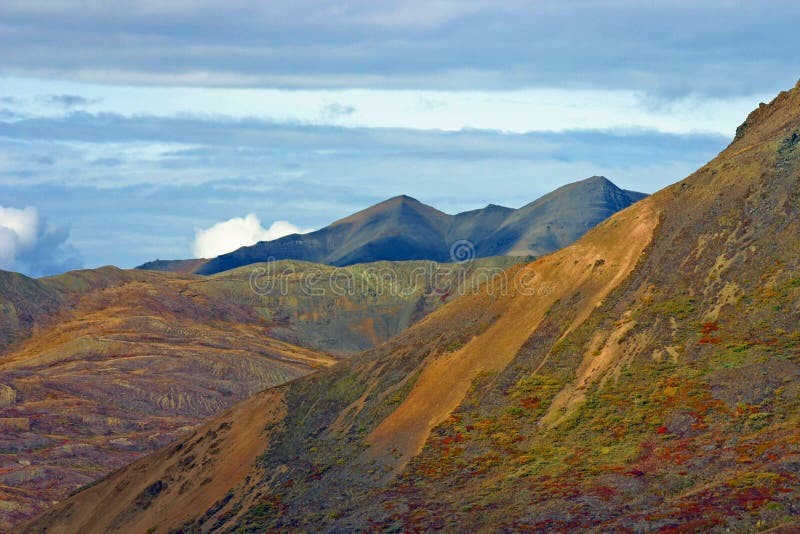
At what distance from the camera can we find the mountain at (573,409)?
222 feet

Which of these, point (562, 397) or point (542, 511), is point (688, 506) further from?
point (562, 397)

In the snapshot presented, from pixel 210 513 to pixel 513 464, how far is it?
106 ft

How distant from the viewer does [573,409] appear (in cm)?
8519

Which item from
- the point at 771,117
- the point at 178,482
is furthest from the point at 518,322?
the point at 178,482

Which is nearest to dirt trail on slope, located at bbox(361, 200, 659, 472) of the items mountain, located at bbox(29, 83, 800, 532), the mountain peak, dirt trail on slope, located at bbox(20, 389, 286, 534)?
mountain, located at bbox(29, 83, 800, 532)

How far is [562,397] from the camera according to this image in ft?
288

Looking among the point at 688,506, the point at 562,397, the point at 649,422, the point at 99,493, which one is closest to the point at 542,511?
the point at 688,506

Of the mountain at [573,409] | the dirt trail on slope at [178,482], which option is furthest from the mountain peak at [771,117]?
the dirt trail on slope at [178,482]

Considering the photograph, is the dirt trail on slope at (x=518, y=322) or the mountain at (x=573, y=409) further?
the dirt trail on slope at (x=518, y=322)

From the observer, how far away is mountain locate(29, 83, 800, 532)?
67.6 meters

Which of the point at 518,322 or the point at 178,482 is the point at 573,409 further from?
the point at 178,482

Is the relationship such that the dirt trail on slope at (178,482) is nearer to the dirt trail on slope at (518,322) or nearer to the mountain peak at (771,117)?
the dirt trail on slope at (518,322)

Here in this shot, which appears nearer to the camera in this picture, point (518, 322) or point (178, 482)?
point (518, 322)

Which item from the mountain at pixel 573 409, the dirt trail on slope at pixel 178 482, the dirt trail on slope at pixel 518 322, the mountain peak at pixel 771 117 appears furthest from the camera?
the mountain peak at pixel 771 117
